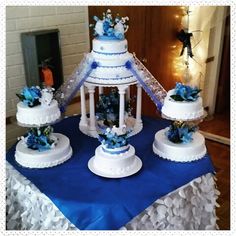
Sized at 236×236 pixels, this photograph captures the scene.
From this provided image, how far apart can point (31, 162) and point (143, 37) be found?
167 centimetres

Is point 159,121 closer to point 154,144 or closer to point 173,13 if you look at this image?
point 154,144

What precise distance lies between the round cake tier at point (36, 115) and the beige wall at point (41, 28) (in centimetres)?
55

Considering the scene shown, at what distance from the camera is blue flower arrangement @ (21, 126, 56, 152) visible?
1.78 metres

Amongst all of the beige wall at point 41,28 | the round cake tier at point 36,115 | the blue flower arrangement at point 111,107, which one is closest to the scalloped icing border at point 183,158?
the blue flower arrangement at point 111,107

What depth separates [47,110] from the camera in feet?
5.58

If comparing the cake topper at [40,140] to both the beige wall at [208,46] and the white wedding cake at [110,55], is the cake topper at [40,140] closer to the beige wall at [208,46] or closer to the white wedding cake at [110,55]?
the white wedding cake at [110,55]

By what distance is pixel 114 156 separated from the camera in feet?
5.32

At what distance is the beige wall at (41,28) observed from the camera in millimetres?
2121

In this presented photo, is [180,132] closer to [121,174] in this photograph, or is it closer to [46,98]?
[121,174]

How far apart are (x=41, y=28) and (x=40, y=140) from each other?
83 cm

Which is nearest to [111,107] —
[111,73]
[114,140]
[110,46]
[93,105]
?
[93,105]

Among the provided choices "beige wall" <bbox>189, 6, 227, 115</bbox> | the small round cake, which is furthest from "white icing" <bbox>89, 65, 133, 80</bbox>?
"beige wall" <bbox>189, 6, 227, 115</bbox>

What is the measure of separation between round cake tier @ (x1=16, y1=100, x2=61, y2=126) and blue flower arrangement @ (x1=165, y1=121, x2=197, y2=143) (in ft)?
2.08
